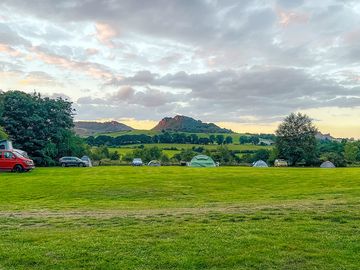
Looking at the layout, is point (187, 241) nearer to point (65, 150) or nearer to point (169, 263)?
point (169, 263)

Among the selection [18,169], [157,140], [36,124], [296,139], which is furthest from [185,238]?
[157,140]

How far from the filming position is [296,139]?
98.7 meters

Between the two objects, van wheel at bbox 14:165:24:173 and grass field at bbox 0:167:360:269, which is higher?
van wheel at bbox 14:165:24:173

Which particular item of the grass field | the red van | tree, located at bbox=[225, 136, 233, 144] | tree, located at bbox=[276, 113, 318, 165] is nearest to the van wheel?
the red van

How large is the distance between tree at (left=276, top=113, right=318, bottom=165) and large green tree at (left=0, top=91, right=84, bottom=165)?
2060 inches

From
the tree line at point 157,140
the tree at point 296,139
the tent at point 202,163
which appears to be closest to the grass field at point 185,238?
the tent at point 202,163

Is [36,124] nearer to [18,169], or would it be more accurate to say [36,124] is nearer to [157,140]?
[18,169]

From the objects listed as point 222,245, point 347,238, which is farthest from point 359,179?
point 222,245

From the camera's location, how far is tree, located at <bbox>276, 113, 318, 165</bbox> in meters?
95.3

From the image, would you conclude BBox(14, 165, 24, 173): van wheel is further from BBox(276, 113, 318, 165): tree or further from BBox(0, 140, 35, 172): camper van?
BBox(276, 113, 318, 165): tree

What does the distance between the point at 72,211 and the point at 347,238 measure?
441 inches

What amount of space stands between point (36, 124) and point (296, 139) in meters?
62.0

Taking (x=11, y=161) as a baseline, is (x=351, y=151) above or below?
above

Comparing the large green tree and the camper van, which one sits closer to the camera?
the camper van
